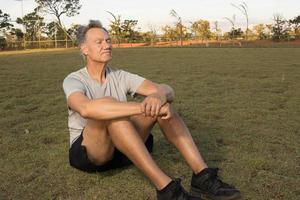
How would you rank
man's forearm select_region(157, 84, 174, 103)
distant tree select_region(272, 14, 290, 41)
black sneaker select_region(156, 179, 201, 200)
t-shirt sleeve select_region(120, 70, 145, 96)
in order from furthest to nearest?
distant tree select_region(272, 14, 290, 41)
t-shirt sleeve select_region(120, 70, 145, 96)
man's forearm select_region(157, 84, 174, 103)
black sneaker select_region(156, 179, 201, 200)

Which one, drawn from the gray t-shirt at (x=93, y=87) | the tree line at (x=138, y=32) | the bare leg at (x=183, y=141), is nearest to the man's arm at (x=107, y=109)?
the gray t-shirt at (x=93, y=87)

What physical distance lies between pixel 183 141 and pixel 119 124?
547 mm

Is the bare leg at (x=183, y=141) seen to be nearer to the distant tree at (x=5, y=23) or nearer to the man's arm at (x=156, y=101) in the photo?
the man's arm at (x=156, y=101)

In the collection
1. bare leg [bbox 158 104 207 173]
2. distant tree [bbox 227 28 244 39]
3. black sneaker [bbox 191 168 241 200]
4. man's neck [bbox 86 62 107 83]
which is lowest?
black sneaker [bbox 191 168 241 200]

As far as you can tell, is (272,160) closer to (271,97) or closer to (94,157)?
(94,157)

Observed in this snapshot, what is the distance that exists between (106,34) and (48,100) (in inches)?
188

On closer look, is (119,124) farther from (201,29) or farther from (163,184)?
(201,29)

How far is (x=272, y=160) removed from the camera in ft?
12.8

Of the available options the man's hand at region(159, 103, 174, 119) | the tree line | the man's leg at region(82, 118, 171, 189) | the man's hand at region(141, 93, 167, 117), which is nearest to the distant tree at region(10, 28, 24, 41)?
the tree line

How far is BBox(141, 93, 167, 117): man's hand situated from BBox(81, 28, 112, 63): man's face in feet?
2.27

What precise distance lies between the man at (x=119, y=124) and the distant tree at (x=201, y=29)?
48.2 metres

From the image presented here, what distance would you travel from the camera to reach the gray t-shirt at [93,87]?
10.3ft

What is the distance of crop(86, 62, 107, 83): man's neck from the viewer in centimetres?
332

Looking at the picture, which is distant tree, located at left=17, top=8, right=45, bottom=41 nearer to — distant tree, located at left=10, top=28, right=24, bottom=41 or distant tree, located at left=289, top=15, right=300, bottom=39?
distant tree, located at left=10, top=28, right=24, bottom=41
